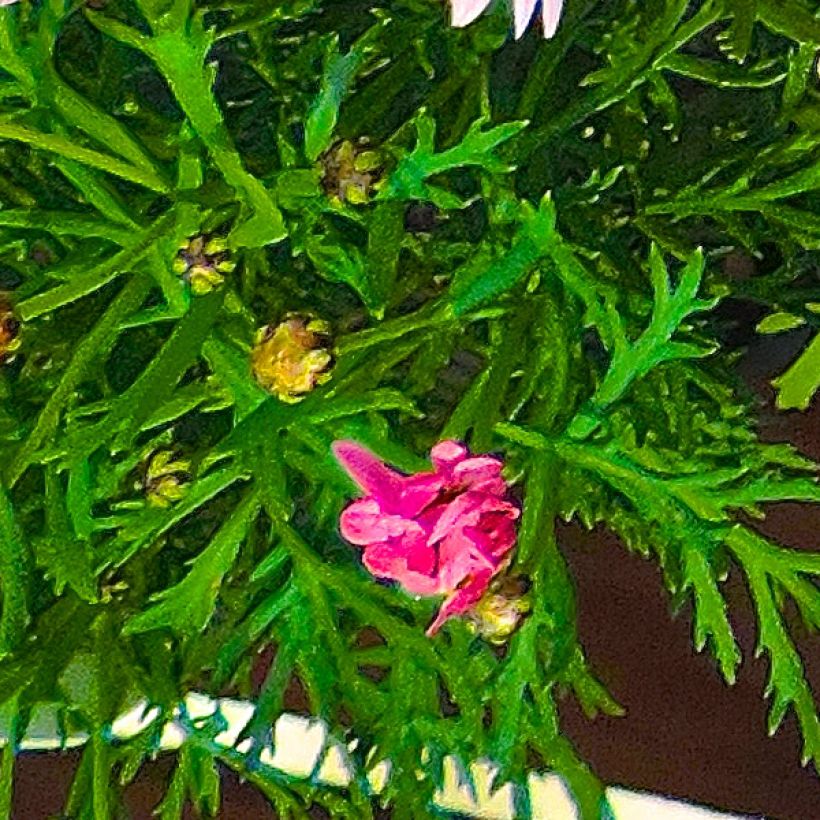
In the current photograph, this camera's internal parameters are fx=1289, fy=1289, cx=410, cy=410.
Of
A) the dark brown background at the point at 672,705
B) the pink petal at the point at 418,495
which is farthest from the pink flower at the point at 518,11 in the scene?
the dark brown background at the point at 672,705

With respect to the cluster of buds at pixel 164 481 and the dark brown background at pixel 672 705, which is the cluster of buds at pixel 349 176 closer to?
the cluster of buds at pixel 164 481

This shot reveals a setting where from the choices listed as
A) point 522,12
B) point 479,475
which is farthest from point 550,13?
point 479,475

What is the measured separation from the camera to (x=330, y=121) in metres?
0.31

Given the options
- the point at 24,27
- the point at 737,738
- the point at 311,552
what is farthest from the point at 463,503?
the point at 737,738

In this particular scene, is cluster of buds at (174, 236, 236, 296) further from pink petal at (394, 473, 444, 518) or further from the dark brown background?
the dark brown background

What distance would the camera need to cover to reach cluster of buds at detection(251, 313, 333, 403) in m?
0.33

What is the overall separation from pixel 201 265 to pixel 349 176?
1.8 inches

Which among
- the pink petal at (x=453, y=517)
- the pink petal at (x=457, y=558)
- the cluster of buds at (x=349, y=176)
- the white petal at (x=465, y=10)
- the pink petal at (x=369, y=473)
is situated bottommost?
the pink petal at (x=457, y=558)

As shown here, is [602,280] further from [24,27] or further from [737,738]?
[737,738]

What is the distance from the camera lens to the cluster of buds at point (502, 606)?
366 millimetres

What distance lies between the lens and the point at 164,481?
37 cm

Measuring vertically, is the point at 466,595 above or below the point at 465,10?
below

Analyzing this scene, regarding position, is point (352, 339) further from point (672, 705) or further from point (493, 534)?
point (672, 705)

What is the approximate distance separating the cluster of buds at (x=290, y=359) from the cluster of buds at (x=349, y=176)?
1.3 inches
